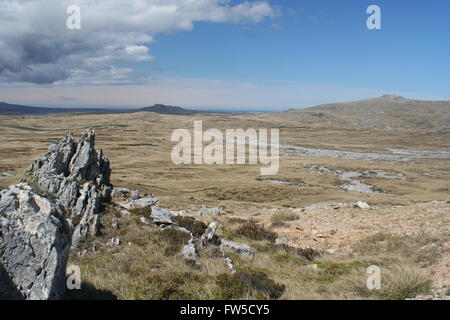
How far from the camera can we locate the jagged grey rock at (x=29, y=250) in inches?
206

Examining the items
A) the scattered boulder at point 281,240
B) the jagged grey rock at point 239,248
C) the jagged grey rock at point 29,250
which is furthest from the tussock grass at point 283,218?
the jagged grey rock at point 29,250

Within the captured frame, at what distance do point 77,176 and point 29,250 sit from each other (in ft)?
63.9

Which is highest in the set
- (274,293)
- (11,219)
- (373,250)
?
(11,219)

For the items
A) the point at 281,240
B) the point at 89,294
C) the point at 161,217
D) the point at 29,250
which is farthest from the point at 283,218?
the point at 29,250

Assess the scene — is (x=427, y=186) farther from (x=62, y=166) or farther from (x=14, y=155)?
(x=14, y=155)

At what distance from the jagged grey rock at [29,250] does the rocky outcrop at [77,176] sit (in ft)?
22.7

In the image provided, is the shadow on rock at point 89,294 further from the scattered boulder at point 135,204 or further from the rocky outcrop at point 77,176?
the scattered boulder at point 135,204

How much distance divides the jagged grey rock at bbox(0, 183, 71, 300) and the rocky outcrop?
6.91m

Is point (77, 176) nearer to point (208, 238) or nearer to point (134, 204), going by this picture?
point (134, 204)

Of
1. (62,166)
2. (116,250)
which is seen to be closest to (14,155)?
(62,166)

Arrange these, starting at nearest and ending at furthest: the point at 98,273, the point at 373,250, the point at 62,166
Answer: the point at 98,273 → the point at 373,250 → the point at 62,166
